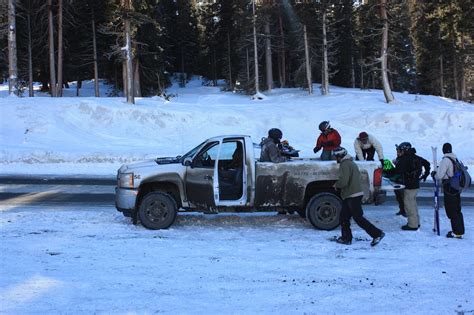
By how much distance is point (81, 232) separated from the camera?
866 centimetres

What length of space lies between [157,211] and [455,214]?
17.8 feet

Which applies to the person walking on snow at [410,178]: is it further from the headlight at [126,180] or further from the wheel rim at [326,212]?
the headlight at [126,180]

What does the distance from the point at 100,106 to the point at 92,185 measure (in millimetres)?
15562

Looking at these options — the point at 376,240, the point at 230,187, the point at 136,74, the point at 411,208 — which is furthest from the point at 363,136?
the point at 136,74

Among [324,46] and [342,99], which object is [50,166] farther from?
[324,46]

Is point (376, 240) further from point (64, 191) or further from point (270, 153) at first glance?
point (64, 191)

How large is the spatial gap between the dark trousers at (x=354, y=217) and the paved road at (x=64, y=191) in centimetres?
467

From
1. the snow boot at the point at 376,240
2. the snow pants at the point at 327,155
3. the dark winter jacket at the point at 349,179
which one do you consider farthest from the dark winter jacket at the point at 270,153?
the snow boot at the point at 376,240

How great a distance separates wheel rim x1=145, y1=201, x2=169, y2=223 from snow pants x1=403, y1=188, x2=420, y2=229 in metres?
4.64

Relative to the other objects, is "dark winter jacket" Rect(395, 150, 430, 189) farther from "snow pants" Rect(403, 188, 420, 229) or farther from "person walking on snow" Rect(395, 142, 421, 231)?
"snow pants" Rect(403, 188, 420, 229)

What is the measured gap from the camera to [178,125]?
2870cm

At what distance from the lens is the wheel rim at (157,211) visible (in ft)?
Result: 29.8

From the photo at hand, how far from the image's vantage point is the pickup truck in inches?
358

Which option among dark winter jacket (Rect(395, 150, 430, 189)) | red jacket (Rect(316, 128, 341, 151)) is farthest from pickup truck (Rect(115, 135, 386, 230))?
red jacket (Rect(316, 128, 341, 151))
